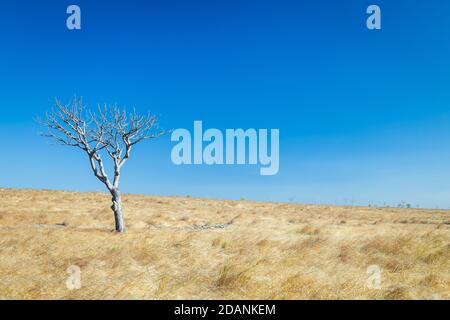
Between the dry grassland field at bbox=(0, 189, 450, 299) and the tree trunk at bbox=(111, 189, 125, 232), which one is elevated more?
the tree trunk at bbox=(111, 189, 125, 232)

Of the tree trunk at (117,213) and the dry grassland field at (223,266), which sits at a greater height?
the tree trunk at (117,213)

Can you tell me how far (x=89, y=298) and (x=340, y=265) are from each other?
6.78m

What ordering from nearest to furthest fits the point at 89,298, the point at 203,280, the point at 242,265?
the point at 89,298, the point at 203,280, the point at 242,265

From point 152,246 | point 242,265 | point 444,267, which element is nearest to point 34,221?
point 152,246

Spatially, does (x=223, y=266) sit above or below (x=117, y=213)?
below

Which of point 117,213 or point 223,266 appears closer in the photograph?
point 223,266

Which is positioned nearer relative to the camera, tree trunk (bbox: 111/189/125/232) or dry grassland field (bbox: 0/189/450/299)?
dry grassland field (bbox: 0/189/450/299)

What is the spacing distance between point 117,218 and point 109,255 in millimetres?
7342

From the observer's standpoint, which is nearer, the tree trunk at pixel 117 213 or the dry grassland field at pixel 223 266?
the dry grassland field at pixel 223 266
